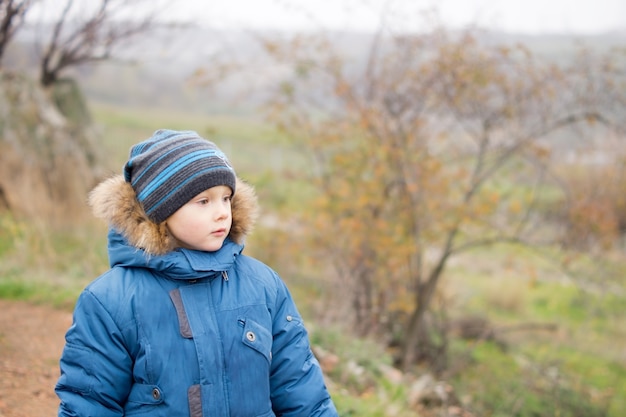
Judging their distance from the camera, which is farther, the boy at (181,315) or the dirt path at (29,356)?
the dirt path at (29,356)

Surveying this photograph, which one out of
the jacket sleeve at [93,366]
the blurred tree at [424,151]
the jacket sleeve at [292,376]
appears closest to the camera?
the jacket sleeve at [93,366]

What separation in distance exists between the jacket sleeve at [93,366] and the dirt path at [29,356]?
111 cm

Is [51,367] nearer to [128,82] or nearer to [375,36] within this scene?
[375,36]

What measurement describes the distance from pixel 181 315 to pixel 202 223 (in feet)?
1.06

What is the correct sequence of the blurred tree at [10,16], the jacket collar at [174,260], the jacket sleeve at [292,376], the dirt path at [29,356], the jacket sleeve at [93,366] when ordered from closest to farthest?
1. the jacket sleeve at [93,366]
2. the jacket collar at [174,260]
3. the jacket sleeve at [292,376]
4. the dirt path at [29,356]
5. the blurred tree at [10,16]

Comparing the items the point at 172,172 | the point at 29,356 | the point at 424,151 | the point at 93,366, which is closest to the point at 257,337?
the point at 93,366

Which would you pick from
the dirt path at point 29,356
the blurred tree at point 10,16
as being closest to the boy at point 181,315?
the dirt path at point 29,356

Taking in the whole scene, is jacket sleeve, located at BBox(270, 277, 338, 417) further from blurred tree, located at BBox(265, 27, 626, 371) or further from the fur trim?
blurred tree, located at BBox(265, 27, 626, 371)

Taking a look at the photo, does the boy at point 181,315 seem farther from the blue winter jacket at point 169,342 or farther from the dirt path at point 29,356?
the dirt path at point 29,356

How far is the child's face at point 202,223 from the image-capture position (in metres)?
2.17

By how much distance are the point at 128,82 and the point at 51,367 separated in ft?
140

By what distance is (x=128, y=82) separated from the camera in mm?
43594

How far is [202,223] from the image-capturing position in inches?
85.6

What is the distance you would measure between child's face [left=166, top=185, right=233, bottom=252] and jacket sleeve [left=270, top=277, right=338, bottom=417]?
341 millimetres
